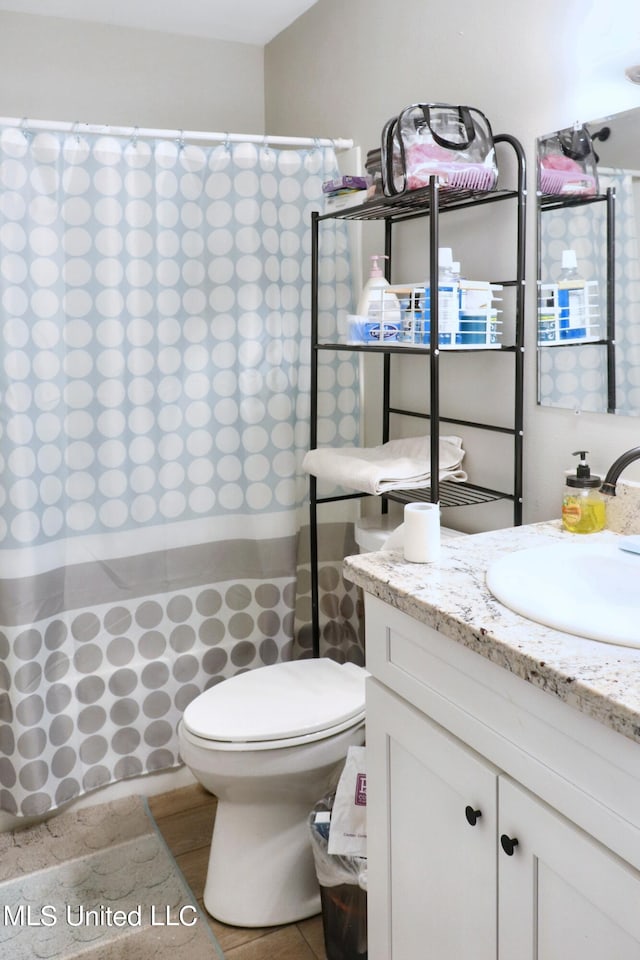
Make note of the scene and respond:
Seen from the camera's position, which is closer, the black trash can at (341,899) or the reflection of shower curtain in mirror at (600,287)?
the reflection of shower curtain in mirror at (600,287)

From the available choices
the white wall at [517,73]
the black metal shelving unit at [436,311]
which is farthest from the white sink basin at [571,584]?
the black metal shelving unit at [436,311]

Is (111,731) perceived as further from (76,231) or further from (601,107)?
(601,107)

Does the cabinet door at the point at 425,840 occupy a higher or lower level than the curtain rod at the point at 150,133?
lower

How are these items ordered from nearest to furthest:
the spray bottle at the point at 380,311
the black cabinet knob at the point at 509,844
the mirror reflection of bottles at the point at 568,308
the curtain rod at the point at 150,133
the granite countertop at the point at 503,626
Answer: the granite countertop at the point at 503,626 → the black cabinet knob at the point at 509,844 → the mirror reflection of bottles at the point at 568,308 → the spray bottle at the point at 380,311 → the curtain rod at the point at 150,133

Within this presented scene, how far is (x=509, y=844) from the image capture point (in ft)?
3.41

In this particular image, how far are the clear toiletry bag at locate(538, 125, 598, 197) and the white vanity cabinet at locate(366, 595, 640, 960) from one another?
0.90 metres

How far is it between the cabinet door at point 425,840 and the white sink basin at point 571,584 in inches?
9.0

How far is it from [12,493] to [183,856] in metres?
1.02

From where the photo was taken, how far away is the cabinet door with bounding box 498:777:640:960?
895 millimetres

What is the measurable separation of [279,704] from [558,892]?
91 centimetres

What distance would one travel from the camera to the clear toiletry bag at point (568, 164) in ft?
5.00

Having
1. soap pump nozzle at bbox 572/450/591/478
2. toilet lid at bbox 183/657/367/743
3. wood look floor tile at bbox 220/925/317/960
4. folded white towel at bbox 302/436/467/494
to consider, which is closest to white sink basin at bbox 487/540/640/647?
soap pump nozzle at bbox 572/450/591/478

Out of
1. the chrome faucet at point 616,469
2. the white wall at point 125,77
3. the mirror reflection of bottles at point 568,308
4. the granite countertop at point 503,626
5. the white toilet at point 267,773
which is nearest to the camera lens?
the granite countertop at point 503,626

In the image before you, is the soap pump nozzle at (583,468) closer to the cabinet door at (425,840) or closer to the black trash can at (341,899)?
the cabinet door at (425,840)
